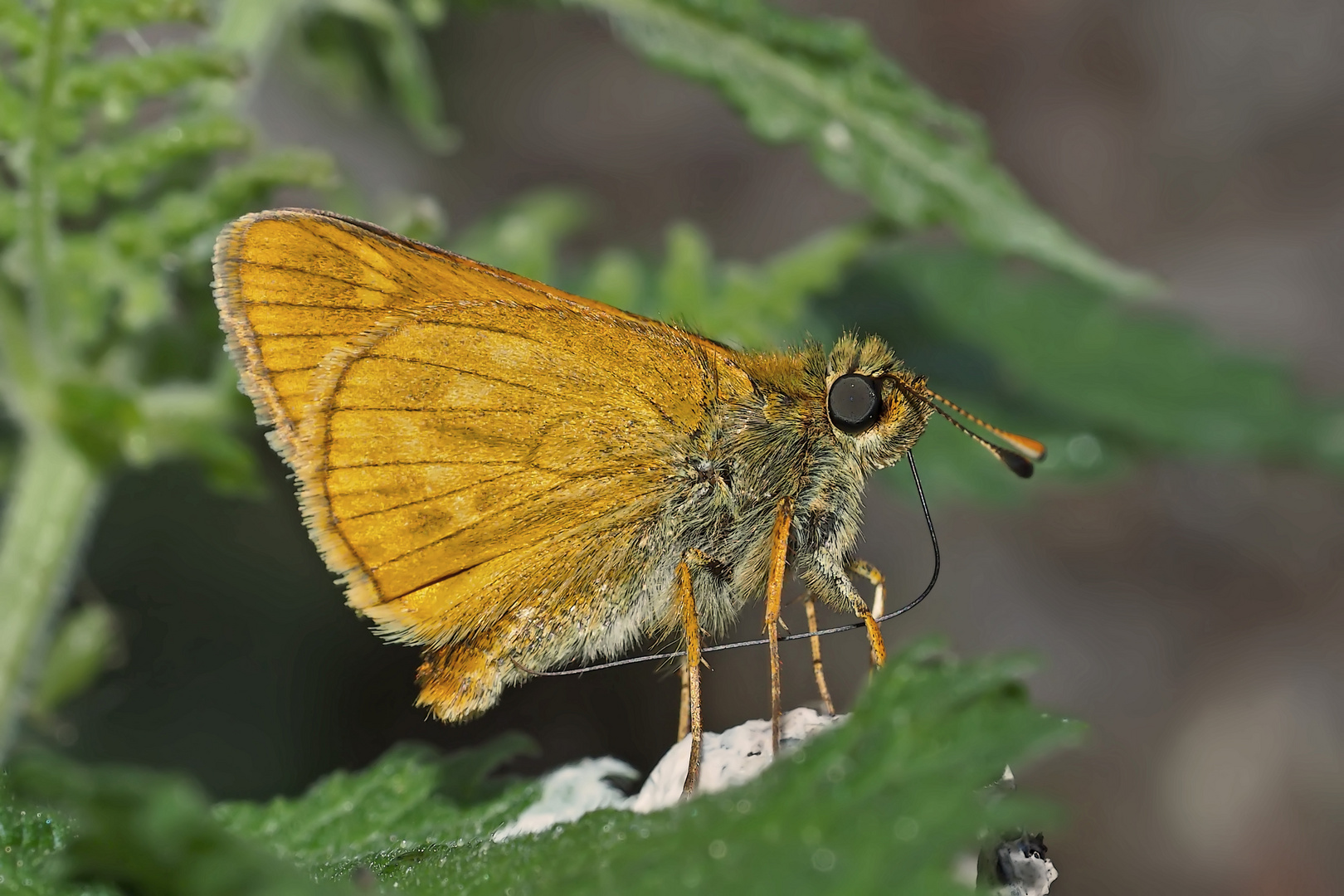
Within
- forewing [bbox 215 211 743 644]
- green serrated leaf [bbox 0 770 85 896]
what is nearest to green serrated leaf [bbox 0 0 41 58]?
forewing [bbox 215 211 743 644]

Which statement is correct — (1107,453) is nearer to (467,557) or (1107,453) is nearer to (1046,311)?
(1046,311)

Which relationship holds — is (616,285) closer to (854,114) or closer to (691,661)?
(854,114)

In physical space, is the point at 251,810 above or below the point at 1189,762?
below

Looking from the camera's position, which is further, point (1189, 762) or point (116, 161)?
point (1189, 762)

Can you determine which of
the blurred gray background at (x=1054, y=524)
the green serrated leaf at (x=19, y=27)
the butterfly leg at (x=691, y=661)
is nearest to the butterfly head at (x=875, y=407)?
the butterfly leg at (x=691, y=661)

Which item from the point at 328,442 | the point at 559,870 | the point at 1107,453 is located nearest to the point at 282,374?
the point at 328,442

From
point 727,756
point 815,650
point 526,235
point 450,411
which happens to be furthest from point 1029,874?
point 526,235
